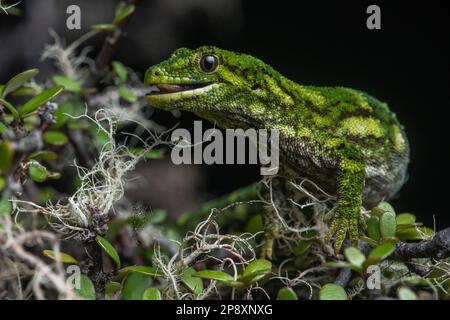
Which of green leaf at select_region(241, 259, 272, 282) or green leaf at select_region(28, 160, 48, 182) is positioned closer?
green leaf at select_region(241, 259, 272, 282)

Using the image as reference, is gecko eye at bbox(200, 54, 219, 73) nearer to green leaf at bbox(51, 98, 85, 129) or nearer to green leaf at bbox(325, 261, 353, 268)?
green leaf at bbox(51, 98, 85, 129)

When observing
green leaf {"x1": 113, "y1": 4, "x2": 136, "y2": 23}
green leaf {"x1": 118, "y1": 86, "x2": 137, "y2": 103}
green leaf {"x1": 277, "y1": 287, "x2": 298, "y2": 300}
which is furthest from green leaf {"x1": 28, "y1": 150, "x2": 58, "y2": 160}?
green leaf {"x1": 277, "y1": 287, "x2": 298, "y2": 300}

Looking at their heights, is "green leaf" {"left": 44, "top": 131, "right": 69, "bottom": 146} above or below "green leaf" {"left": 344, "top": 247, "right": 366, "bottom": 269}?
above

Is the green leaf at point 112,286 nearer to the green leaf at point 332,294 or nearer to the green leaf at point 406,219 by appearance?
the green leaf at point 332,294

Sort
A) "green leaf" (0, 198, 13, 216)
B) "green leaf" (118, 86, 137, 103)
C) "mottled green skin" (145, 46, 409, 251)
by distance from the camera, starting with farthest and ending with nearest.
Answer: "green leaf" (118, 86, 137, 103) < "mottled green skin" (145, 46, 409, 251) < "green leaf" (0, 198, 13, 216)

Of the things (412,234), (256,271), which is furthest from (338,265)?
(412,234)

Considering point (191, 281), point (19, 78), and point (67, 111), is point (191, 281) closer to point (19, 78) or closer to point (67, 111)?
point (19, 78)

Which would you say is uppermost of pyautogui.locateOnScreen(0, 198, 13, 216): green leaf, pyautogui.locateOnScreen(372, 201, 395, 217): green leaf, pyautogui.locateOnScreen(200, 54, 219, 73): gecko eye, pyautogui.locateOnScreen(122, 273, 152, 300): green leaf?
pyautogui.locateOnScreen(200, 54, 219, 73): gecko eye

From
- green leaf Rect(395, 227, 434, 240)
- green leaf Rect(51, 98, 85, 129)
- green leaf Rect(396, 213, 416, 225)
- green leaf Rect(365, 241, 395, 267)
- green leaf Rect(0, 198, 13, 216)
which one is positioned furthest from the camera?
green leaf Rect(51, 98, 85, 129)
